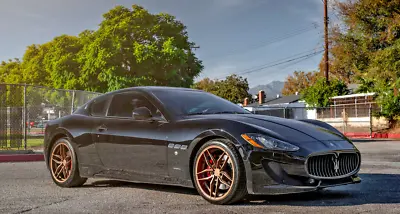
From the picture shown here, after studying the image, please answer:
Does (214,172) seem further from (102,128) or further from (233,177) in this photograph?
(102,128)

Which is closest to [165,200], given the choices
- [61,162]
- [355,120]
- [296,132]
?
[296,132]

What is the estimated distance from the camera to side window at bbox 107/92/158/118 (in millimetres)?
6066

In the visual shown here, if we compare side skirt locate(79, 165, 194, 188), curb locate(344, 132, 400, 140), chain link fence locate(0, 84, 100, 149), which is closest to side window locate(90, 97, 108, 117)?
side skirt locate(79, 165, 194, 188)

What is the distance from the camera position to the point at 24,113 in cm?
1438

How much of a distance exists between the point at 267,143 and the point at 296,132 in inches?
20.4

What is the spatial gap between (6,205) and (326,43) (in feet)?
120

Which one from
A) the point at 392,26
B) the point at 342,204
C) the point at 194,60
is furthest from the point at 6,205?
the point at 194,60

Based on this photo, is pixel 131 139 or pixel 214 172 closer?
pixel 214 172

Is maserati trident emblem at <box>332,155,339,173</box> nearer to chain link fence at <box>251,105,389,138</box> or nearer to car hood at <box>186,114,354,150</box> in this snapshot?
car hood at <box>186,114,354,150</box>

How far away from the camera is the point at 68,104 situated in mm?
16516

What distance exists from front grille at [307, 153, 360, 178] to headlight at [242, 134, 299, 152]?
9.8 inches

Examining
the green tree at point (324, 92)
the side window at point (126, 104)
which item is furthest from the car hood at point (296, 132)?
the green tree at point (324, 92)

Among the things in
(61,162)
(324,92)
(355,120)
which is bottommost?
(61,162)

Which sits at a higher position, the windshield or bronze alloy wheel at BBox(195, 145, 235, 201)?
the windshield
